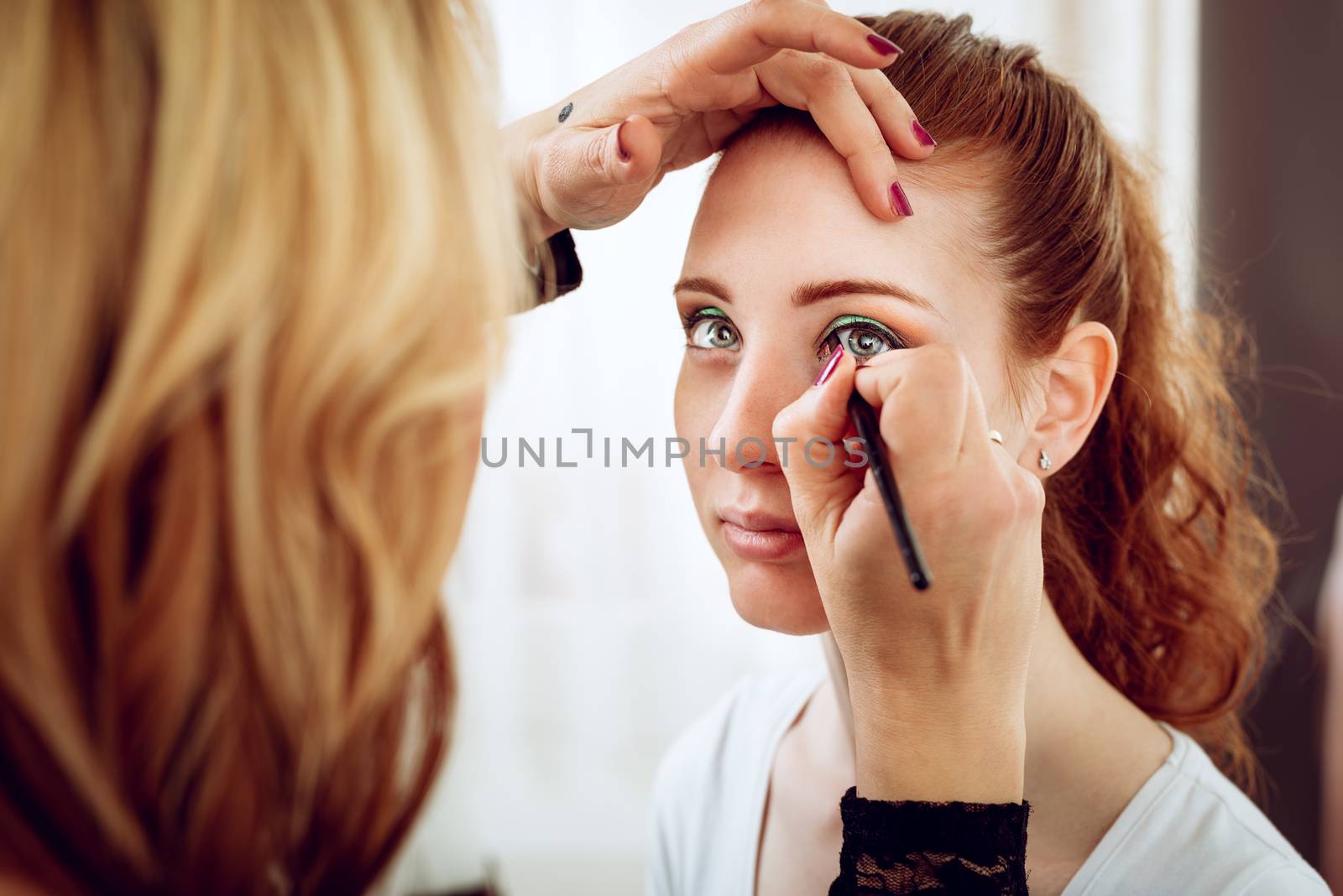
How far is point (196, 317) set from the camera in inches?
15.7

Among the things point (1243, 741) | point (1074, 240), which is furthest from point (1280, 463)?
point (1074, 240)

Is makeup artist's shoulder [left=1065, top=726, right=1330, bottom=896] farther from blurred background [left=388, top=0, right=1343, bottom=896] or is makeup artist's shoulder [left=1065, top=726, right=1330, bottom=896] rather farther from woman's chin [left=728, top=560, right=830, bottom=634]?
blurred background [left=388, top=0, right=1343, bottom=896]

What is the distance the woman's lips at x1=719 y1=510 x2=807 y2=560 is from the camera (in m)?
0.84

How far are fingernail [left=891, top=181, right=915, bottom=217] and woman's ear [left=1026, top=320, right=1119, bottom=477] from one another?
218mm

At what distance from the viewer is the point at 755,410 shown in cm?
79

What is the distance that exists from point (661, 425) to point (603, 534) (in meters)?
0.25

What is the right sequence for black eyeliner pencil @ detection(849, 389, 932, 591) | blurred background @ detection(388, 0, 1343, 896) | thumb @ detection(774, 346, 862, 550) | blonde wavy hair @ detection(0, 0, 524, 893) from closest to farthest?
blonde wavy hair @ detection(0, 0, 524, 893) < black eyeliner pencil @ detection(849, 389, 932, 591) < thumb @ detection(774, 346, 862, 550) < blurred background @ detection(388, 0, 1343, 896)

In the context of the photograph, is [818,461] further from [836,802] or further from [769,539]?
[836,802]

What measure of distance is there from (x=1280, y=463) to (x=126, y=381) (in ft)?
4.72

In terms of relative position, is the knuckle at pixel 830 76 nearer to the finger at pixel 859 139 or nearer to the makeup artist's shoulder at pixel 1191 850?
the finger at pixel 859 139

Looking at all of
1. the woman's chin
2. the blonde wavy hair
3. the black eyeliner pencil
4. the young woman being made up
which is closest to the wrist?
the young woman being made up

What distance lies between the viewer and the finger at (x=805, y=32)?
74 centimetres

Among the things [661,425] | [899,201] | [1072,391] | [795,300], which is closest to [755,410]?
[795,300]

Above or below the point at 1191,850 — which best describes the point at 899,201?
above
